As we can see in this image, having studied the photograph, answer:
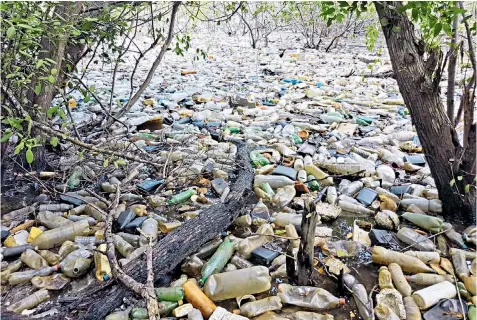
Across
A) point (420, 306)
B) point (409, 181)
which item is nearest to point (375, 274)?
point (420, 306)

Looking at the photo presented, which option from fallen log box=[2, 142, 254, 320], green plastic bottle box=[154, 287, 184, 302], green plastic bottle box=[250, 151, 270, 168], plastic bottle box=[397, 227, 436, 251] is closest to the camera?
fallen log box=[2, 142, 254, 320]

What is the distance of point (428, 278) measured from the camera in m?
1.64

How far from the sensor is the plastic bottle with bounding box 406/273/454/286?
1.62m

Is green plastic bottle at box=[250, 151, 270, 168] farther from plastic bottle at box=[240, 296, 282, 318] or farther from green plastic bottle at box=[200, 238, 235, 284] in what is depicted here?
plastic bottle at box=[240, 296, 282, 318]

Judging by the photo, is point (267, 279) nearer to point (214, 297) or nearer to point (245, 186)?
point (214, 297)

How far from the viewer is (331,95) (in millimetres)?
4891

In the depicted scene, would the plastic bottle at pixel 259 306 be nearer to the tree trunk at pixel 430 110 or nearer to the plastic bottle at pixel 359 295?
the plastic bottle at pixel 359 295

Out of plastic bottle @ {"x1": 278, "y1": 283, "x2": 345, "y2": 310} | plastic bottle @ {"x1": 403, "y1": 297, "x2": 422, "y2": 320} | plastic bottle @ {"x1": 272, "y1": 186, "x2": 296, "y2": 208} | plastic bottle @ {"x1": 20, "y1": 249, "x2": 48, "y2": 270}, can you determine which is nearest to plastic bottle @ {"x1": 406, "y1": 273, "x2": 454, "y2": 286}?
plastic bottle @ {"x1": 403, "y1": 297, "x2": 422, "y2": 320}

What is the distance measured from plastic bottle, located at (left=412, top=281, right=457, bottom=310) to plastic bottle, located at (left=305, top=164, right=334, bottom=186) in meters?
1.03

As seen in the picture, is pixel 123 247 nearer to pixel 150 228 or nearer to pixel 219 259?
pixel 150 228

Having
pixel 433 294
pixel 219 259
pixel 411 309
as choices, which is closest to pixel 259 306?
pixel 219 259

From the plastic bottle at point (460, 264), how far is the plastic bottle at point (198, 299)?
1.03 m

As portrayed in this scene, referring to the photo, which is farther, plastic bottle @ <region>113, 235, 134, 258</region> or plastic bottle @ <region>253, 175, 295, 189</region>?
plastic bottle @ <region>253, 175, 295, 189</region>

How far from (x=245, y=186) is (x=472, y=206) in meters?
1.17
